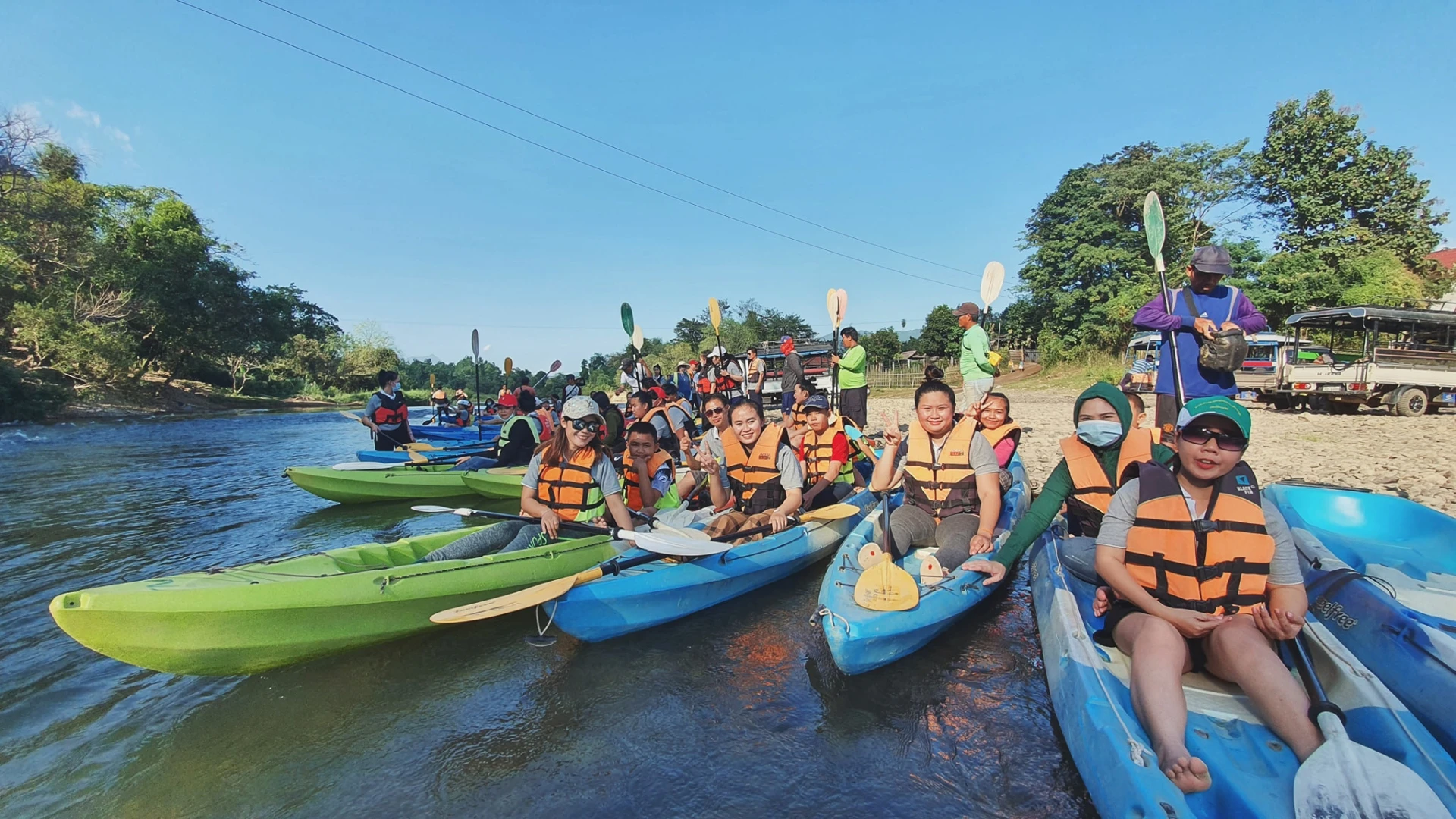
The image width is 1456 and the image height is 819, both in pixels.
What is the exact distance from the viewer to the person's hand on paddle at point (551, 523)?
436cm

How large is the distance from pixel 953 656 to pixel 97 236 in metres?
34.9

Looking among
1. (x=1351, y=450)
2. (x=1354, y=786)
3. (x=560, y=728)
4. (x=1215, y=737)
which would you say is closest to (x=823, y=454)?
(x=560, y=728)

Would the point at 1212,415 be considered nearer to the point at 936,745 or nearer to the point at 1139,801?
the point at 1139,801

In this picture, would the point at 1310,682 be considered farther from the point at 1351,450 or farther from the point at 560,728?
the point at 1351,450

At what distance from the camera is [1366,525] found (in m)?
4.03

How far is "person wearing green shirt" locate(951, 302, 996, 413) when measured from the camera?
6853mm

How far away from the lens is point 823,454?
6074 mm

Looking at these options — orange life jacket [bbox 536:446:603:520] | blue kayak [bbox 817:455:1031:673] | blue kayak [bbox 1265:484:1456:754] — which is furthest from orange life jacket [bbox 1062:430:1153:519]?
orange life jacket [bbox 536:446:603:520]

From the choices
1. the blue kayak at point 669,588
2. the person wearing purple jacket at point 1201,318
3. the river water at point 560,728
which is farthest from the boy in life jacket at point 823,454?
the person wearing purple jacket at point 1201,318

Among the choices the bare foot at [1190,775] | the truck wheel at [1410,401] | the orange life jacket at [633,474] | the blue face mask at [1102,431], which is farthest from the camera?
the truck wheel at [1410,401]

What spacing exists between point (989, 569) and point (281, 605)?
150 inches

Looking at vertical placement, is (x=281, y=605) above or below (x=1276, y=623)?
A: below

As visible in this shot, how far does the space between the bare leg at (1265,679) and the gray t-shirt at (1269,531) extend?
21cm

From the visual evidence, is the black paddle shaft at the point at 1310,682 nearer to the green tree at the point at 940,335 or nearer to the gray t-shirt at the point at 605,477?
the gray t-shirt at the point at 605,477
